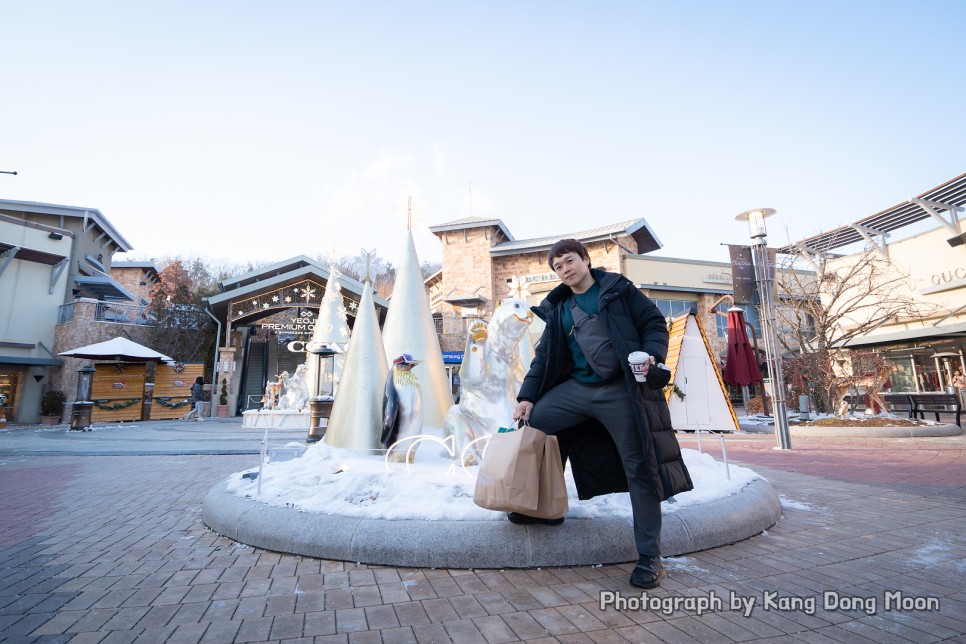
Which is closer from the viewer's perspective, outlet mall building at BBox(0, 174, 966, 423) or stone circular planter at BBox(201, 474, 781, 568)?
stone circular planter at BBox(201, 474, 781, 568)

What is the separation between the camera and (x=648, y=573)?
2215 mm

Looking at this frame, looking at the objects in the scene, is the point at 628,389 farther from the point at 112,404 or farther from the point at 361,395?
the point at 112,404

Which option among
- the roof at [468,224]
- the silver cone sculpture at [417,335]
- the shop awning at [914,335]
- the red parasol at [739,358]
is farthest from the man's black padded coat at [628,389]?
the roof at [468,224]

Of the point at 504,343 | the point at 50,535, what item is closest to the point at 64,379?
the point at 50,535

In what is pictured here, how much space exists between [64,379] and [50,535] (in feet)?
65.6

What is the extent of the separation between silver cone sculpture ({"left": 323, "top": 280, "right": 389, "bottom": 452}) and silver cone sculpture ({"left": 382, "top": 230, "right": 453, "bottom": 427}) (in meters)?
0.36

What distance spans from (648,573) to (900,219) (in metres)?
26.1

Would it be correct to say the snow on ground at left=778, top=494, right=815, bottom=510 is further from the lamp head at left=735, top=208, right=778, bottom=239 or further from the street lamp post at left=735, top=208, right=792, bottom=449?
the lamp head at left=735, top=208, right=778, bottom=239

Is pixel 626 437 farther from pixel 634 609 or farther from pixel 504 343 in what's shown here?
pixel 504 343

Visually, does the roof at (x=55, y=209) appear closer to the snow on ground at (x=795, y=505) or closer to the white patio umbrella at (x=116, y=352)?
the white patio umbrella at (x=116, y=352)

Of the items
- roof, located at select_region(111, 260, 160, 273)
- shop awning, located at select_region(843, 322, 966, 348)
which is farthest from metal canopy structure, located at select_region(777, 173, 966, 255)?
roof, located at select_region(111, 260, 160, 273)

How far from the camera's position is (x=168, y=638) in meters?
1.81

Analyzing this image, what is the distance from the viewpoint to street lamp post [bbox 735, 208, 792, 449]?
7.96 m

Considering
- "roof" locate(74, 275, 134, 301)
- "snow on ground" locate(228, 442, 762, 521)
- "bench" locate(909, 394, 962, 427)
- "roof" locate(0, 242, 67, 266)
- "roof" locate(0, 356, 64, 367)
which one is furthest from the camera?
"roof" locate(74, 275, 134, 301)
